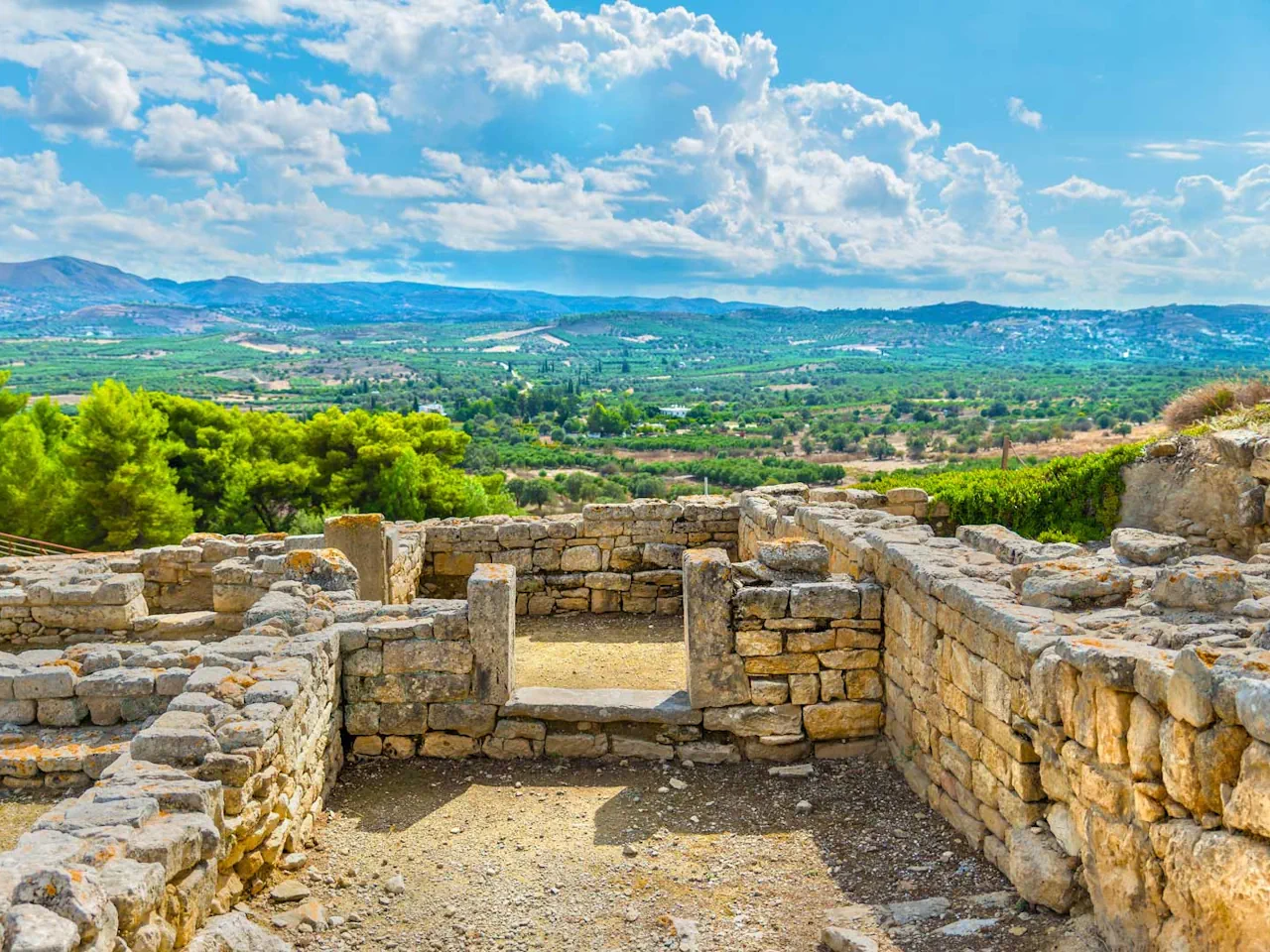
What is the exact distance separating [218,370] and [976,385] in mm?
99067

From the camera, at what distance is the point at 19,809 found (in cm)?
689

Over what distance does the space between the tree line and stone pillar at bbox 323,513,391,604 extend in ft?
56.3

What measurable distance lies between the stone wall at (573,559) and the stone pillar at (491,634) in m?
4.48

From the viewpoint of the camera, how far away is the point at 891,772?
7.62 m

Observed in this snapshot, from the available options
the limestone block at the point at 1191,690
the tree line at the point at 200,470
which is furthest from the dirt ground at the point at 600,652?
the tree line at the point at 200,470

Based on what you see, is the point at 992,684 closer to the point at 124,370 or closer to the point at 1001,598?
the point at 1001,598

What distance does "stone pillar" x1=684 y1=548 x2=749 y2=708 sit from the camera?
306 inches

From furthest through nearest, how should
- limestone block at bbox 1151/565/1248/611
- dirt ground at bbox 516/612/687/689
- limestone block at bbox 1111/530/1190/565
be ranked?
dirt ground at bbox 516/612/687/689
limestone block at bbox 1111/530/1190/565
limestone block at bbox 1151/565/1248/611

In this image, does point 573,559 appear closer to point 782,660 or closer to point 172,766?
point 782,660

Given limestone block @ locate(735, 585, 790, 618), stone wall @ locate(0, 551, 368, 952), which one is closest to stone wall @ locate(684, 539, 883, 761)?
limestone block @ locate(735, 585, 790, 618)

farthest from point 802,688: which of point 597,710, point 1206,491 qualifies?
point 1206,491

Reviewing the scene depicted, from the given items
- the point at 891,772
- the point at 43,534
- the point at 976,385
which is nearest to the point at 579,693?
the point at 891,772

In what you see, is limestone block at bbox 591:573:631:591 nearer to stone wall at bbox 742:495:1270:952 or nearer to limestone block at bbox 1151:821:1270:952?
stone wall at bbox 742:495:1270:952

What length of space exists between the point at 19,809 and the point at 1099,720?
22.0 feet
